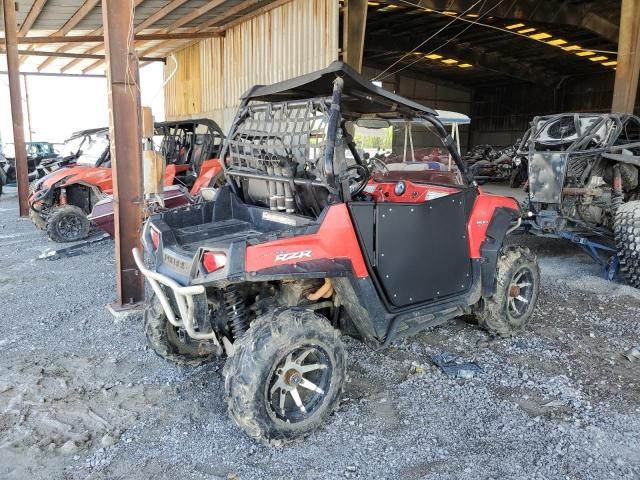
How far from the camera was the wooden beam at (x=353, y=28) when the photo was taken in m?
10.1

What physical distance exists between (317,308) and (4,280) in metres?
4.50

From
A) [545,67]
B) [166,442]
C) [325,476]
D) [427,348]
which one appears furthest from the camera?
[545,67]

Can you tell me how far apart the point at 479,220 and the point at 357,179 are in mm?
946

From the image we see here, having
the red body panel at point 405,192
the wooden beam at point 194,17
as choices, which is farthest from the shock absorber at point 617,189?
the wooden beam at point 194,17

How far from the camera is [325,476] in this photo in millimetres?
2562

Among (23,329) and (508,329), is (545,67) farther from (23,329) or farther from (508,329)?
(23,329)

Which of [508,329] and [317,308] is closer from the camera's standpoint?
[317,308]

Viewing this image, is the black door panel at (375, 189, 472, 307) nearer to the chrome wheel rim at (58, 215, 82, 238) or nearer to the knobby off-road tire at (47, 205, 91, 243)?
the knobby off-road tire at (47, 205, 91, 243)

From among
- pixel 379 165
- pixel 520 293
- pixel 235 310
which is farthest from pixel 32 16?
pixel 520 293

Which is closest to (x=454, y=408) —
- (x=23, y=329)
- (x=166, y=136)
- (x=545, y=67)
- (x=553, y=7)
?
(x=23, y=329)

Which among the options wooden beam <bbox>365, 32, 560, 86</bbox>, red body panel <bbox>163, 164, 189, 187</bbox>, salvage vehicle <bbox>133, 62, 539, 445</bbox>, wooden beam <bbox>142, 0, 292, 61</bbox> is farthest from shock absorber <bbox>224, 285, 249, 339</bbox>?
wooden beam <bbox>365, 32, 560, 86</bbox>

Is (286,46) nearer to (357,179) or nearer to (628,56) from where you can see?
(628,56)

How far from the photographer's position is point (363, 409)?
3184 mm

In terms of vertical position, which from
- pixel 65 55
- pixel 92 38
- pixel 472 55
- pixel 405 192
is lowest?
pixel 405 192
